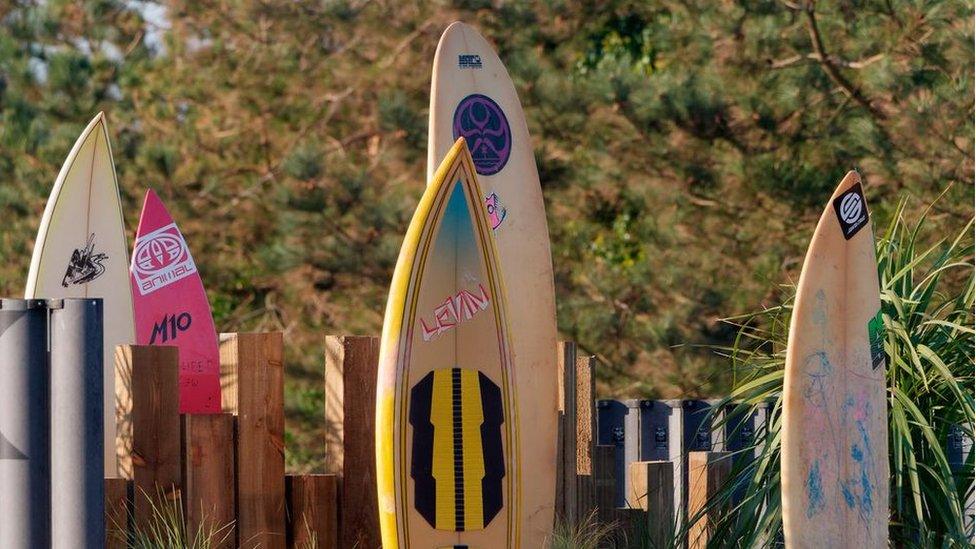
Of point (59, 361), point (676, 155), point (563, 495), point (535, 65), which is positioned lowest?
point (563, 495)

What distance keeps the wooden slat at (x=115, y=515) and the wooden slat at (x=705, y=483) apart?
163 cm

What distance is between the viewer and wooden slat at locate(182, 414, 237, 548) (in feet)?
14.5

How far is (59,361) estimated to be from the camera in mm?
3660

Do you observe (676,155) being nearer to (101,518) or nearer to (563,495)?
(563,495)

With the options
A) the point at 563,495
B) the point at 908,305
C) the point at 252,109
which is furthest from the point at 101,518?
the point at 252,109

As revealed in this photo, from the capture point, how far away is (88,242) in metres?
5.52

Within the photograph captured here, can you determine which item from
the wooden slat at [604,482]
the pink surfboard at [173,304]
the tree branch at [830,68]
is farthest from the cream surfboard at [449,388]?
the tree branch at [830,68]

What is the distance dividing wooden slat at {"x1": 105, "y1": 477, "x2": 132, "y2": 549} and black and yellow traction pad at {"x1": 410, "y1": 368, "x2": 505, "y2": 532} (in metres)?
0.86

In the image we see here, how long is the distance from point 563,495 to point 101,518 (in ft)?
5.22

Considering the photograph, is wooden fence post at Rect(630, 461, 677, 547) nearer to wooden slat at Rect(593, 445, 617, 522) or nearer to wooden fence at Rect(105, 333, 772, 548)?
wooden fence at Rect(105, 333, 772, 548)

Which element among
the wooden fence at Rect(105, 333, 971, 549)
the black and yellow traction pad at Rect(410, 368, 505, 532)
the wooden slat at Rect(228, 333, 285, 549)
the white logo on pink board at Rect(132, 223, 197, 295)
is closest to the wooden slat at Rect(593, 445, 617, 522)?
the wooden fence at Rect(105, 333, 971, 549)

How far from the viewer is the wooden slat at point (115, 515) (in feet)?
14.2

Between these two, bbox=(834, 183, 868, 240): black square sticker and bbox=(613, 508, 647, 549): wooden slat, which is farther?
bbox=(613, 508, 647, 549): wooden slat

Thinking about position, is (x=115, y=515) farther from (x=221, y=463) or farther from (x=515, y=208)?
(x=515, y=208)
